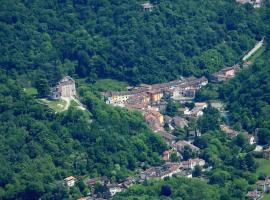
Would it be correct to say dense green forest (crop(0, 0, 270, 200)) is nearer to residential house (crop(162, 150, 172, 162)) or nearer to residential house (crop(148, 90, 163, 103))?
residential house (crop(162, 150, 172, 162))

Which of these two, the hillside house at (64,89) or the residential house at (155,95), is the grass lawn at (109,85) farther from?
the hillside house at (64,89)

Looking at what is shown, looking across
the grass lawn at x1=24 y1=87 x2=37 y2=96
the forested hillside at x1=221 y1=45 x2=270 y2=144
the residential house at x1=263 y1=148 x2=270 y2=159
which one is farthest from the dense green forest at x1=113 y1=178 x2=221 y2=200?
the grass lawn at x1=24 y1=87 x2=37 y2=96

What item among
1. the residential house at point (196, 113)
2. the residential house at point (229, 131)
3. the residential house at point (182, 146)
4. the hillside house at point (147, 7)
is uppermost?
the hillside house at point (147, 7)

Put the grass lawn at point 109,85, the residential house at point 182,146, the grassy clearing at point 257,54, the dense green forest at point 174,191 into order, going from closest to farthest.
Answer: the dense green forest at point 174,191 → the residential house at point 182,146 → the grass lawn at point 109,85 → the grassy clearing at point 257,54

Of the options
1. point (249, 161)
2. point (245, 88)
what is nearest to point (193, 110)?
point (245, 88)

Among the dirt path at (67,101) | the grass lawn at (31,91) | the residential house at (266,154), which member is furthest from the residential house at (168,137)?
the grass lawn at (31,91)

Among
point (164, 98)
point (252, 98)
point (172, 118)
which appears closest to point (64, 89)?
point (172, 118)
